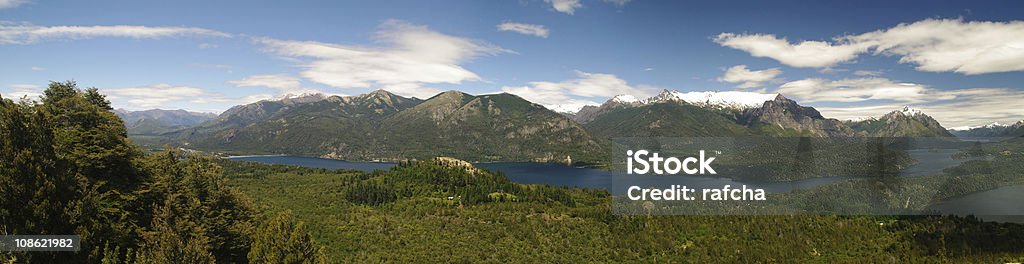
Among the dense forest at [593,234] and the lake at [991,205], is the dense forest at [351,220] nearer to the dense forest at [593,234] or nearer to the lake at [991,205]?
the dense forest at [593,234]

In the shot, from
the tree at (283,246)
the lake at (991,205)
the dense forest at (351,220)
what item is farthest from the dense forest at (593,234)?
the lake at (991,205)

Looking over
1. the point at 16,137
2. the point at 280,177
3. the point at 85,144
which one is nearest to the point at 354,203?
the point at 280,177

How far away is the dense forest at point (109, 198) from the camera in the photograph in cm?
1644

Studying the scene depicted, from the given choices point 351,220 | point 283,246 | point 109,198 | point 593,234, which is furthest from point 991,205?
point 109,198

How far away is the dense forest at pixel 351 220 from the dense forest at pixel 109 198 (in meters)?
0.06

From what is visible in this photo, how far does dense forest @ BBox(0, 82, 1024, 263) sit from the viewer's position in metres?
17.4

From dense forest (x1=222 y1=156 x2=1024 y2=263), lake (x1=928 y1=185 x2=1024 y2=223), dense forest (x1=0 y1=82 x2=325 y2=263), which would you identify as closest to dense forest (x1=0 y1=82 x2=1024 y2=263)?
dense forest (x1=0 y1=82 x2=325 y2=263)

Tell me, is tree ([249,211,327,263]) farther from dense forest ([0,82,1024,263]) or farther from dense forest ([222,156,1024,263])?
dense forest ([222,156,1024,263])

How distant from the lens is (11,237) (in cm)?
1554

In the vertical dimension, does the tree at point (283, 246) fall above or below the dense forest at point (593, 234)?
above

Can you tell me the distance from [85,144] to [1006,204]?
228585 millimetres

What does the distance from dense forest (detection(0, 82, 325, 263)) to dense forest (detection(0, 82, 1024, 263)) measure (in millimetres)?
65

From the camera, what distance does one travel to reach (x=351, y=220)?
8344 centimetres

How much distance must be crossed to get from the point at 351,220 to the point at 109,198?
209 feet
